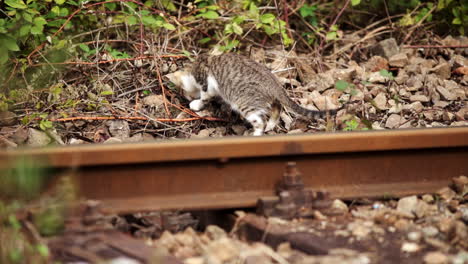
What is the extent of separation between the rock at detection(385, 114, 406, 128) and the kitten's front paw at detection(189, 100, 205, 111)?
5.89 ft

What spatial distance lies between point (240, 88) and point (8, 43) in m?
2.27

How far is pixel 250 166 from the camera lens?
13.6 ft

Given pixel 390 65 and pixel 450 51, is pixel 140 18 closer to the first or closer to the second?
pixel 390 65

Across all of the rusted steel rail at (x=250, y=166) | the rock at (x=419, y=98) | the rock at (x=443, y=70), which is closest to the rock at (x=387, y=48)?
the rock at (x=443, y=70)

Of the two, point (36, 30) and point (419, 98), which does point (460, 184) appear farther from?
point (36, 30)

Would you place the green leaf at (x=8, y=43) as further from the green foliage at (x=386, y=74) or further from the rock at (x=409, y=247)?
the rock at (x=409, y=247)

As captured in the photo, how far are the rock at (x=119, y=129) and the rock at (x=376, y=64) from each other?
3.02m

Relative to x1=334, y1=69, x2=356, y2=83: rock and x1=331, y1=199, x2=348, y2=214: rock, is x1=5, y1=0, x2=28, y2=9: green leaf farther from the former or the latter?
x1=331, y1=199, x2=348, y2=214: rock

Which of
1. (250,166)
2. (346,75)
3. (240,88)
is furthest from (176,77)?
(250,166)

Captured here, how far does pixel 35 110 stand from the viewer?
632 cm

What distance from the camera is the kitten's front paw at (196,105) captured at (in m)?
6.58

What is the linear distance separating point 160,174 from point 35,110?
2.77 meters

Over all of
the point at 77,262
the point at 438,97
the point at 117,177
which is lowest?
the point at 77,262

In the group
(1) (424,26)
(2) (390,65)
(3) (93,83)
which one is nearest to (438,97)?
(2) (390,65)
